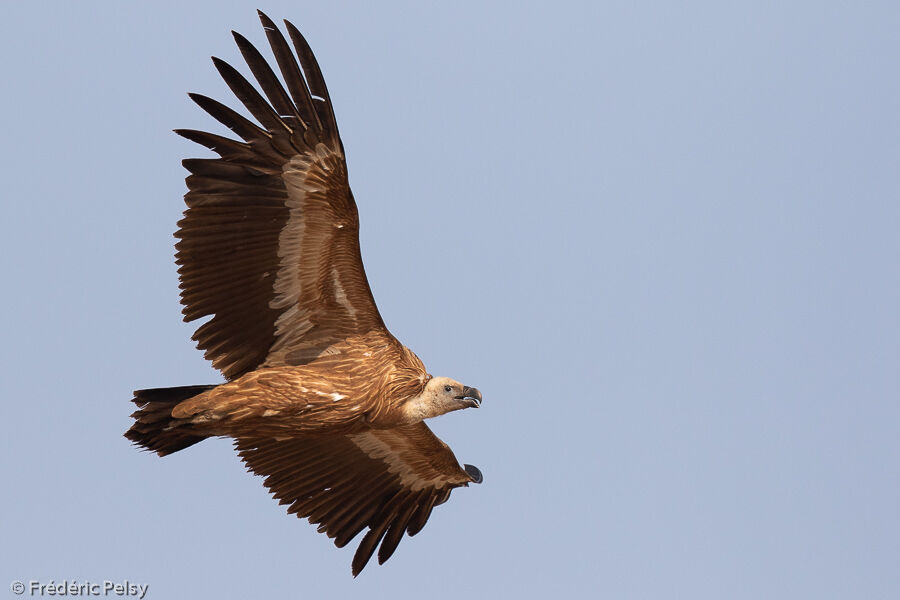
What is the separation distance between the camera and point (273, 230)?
14945 mm

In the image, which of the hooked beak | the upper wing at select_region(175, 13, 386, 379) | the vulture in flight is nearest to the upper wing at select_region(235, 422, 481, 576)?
the vulture in flight

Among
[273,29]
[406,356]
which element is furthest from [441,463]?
[273,29]

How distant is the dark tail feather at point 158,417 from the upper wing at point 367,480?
1.81 metres

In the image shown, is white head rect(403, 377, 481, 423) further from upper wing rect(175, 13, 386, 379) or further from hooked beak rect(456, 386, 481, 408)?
upper wing rect(175, 13, 386, 379)

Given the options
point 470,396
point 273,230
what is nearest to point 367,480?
point 470,396

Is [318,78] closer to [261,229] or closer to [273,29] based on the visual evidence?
[273,29]

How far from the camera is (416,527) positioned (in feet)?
56.4

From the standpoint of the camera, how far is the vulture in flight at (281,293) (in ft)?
47.4

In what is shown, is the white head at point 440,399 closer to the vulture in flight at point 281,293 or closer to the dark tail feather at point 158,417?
the vulture in flight at point 281,293

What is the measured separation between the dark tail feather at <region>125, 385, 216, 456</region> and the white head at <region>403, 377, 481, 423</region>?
1990 mm

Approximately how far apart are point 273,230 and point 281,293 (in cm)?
71

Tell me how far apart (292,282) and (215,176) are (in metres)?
1.34

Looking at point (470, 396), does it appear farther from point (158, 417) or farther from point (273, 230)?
point (158, 417)

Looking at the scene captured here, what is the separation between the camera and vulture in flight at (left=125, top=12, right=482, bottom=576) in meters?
14.5
